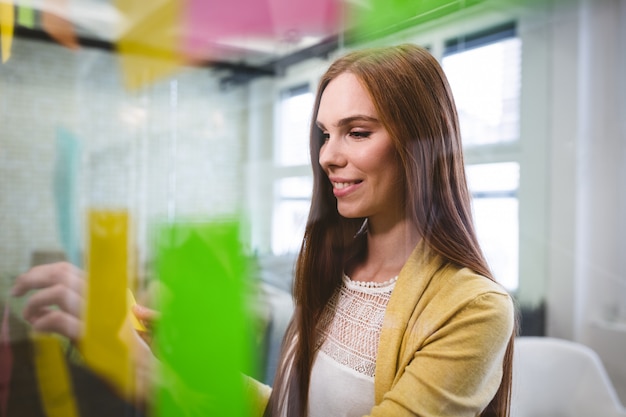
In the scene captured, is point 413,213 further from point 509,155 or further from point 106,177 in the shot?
point 509,155

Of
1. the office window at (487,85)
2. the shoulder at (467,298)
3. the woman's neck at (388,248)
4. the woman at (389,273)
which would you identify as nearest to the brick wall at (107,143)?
the woman at (389,273)

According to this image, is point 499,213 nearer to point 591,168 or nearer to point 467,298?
point 591,168

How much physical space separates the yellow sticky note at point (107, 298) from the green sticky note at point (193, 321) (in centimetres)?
6

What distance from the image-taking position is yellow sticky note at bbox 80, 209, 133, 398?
2.69 ft

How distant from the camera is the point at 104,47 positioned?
0.84 m

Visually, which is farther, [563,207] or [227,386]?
[563,207]

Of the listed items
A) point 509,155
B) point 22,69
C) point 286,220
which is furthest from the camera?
point 509,155

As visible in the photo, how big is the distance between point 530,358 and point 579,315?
0.72 ft

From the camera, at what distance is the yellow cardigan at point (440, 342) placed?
77 centimetres

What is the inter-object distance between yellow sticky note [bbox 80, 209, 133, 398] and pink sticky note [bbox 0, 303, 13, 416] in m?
0.11

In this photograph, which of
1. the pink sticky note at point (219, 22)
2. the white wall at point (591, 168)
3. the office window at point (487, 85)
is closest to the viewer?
the pink sticky note at point (219, 22)

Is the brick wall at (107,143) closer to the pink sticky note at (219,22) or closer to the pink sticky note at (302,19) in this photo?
the pink sticky note at (219,22)

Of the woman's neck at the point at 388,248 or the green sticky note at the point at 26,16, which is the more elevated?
the green sticky note at the point at 26,16

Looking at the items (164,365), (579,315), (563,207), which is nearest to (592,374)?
(579,315)
